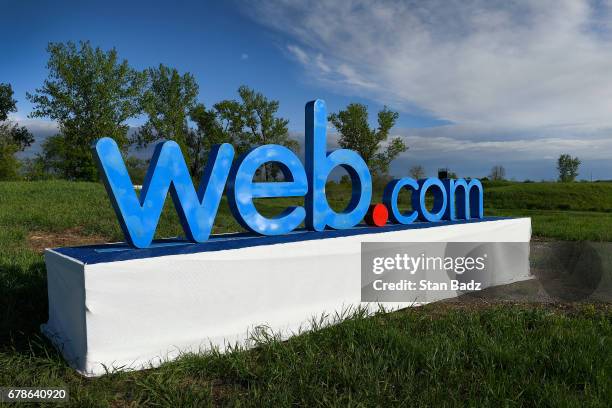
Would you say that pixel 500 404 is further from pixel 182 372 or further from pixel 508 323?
pixel 182 372

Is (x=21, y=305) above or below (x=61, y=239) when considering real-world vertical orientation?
below

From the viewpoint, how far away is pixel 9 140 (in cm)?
4262

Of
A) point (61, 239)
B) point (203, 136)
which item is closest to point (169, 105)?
point (203, 136)

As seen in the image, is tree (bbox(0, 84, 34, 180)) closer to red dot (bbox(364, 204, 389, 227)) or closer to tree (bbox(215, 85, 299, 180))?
tree (bbox(215, 85, 299, 180))

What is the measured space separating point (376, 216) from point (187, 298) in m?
3.49

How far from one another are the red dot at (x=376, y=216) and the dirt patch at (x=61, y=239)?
265 inches

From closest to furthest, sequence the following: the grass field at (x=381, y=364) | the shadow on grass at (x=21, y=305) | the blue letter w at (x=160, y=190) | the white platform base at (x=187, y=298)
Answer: the grass field at (x=381, y=364) < the white platform base at (x=187, y=298) < the blue letter w at (x=160, y=190) < the shadow on grass at (x=21, y=305)

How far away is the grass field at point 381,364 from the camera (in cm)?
342

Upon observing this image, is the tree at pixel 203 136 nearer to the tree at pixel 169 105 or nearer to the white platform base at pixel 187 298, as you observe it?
the tree at pixel 169 105

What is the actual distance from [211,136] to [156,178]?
4333 cm

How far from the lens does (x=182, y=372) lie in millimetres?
3900

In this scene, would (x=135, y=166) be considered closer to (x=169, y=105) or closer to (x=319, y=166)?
(x=169, y=105)

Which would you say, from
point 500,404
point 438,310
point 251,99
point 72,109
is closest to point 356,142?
point 251,99

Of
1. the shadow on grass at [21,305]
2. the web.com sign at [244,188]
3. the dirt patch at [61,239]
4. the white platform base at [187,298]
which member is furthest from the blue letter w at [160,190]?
the dirt patch at [61,239]
